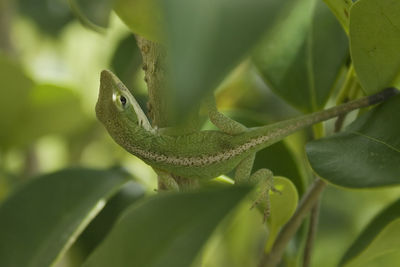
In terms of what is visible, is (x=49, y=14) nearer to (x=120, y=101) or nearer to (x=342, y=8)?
(x=120, y=101)

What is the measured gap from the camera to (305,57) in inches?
56.9

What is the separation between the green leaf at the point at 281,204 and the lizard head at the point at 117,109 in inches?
13.4

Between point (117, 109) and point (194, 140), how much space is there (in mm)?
224

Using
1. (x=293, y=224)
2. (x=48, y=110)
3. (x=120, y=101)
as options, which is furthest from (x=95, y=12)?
(x=48, y=110)

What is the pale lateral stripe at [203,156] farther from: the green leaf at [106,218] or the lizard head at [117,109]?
the green leaf at [106,218]

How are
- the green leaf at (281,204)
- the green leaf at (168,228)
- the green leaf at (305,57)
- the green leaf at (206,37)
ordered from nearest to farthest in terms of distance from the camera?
the green leaf at (206,37), the green leaf at (168,228), the green leaf at (281,204), the green leaf at (305,57)

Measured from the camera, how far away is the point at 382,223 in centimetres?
118

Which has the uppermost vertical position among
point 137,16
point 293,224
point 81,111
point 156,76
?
point 137,16

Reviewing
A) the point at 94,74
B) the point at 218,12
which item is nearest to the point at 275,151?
the point at 218,12

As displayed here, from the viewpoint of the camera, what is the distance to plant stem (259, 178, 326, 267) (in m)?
1.21

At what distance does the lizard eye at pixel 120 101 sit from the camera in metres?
1.33

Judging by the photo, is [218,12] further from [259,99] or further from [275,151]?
[259,99]

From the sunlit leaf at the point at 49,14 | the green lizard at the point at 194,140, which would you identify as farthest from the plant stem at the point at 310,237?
the sunlit leaf at the point at 49,14

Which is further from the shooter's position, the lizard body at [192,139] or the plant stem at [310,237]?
the plant stem at [310,237]
